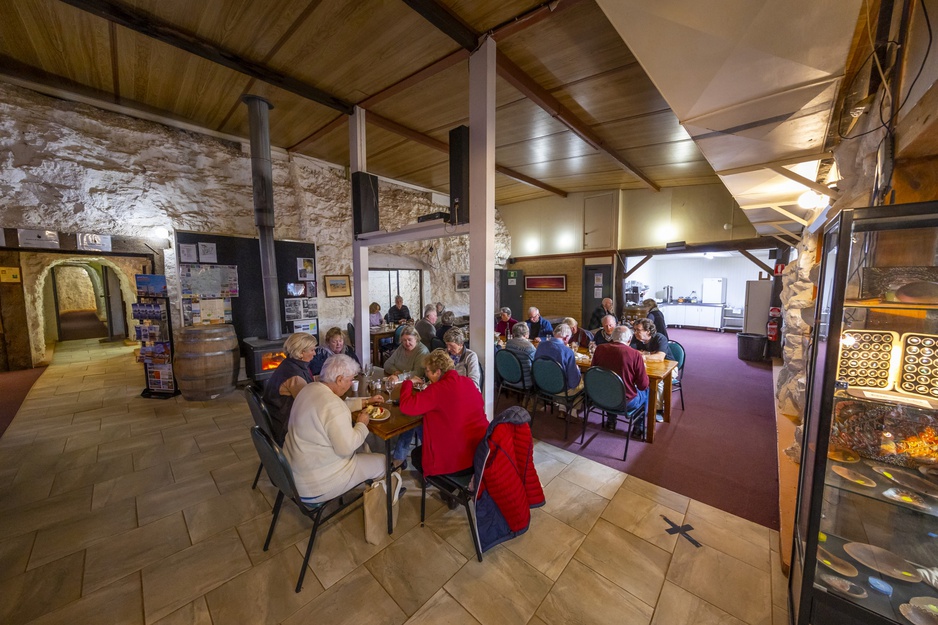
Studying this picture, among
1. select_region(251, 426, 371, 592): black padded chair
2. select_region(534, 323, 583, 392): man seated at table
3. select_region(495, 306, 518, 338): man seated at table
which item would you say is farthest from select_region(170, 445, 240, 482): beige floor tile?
select_region(495, 306, 518, 338): man seated at table

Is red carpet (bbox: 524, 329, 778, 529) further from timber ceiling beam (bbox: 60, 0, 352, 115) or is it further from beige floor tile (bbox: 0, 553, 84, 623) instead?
timber ceiling beam (bbox: 60, 0, 352, 115)

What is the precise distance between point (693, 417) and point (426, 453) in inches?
148

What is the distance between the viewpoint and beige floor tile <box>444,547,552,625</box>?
5.77 ft

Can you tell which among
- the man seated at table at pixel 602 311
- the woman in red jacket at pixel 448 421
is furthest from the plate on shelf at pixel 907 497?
the man seated at table at pixel 602 311

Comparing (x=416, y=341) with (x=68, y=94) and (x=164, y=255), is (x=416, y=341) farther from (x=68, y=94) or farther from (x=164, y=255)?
(x=68, y=94)

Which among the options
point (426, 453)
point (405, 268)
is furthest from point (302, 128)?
point (426, 453)

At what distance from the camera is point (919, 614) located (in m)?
1.32

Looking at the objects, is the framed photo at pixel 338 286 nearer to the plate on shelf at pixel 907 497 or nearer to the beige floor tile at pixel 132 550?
the beige floor tile at pixel 132 550

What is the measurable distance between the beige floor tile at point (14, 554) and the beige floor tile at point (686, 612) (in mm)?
3716

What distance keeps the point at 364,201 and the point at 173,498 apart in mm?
3614

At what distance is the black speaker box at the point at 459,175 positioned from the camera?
3148 mm

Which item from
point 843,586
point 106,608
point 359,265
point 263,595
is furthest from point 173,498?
point 843,586

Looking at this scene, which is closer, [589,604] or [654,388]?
[589,604]

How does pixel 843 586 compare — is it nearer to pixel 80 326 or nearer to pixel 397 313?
pixel 397 313
